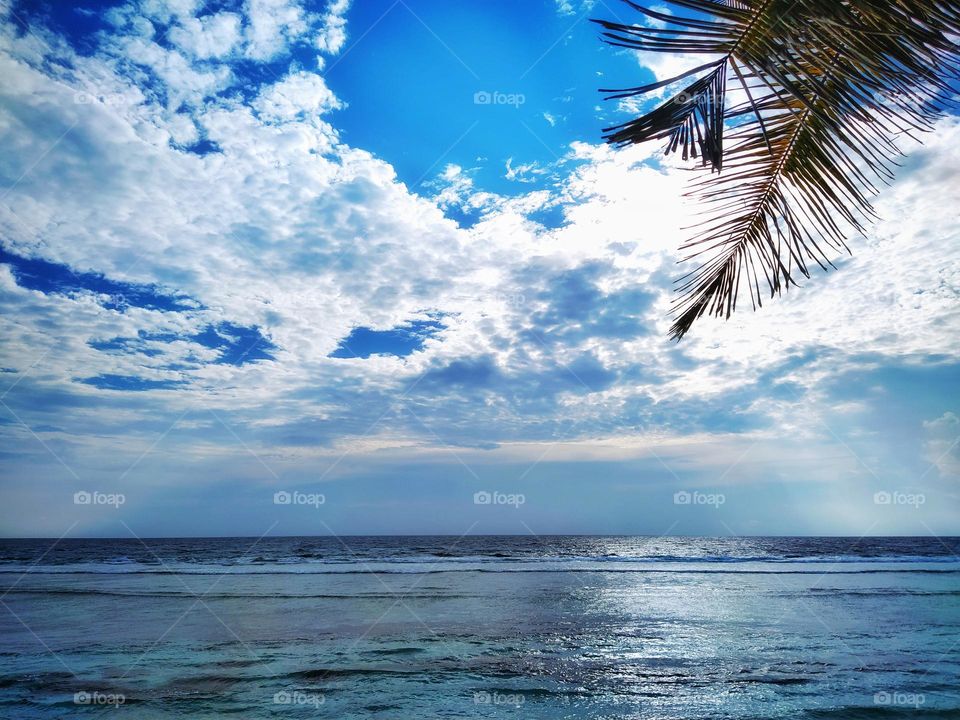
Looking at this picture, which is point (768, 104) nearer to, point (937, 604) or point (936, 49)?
point (936, 49)

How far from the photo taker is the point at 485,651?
905cm

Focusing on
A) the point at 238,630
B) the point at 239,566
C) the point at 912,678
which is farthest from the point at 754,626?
the point at 239,566

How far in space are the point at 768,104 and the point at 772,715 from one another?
6.90 metres

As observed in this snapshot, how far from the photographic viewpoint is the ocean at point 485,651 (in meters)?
6.76

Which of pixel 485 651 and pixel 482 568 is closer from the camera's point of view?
pixel 485 651

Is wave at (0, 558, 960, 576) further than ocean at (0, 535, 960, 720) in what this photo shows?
Yes

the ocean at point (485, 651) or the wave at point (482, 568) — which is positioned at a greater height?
the ocean at point (485, 651)

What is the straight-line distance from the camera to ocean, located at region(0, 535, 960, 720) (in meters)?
6.76

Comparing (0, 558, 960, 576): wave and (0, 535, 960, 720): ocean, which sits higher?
(0, 535, 960, 720): ocean

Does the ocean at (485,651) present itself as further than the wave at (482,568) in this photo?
No

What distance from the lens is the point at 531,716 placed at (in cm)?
632

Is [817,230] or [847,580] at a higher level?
[817,230]

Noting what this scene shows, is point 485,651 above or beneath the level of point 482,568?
above

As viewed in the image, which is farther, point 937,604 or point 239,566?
point 239,566
